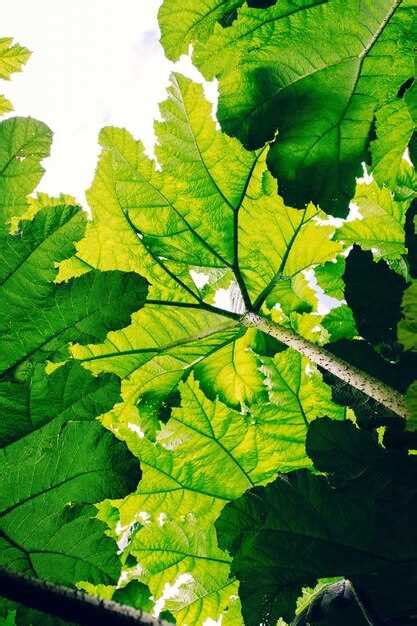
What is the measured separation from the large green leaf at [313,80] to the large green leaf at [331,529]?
0.67 meters

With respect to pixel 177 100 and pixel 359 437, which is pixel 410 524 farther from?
pixel 177 100

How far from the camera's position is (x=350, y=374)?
1703mm

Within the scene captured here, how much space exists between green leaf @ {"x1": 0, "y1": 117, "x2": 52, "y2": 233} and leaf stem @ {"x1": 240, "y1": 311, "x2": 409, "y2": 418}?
898 mm

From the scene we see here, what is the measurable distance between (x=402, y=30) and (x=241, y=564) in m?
1.47

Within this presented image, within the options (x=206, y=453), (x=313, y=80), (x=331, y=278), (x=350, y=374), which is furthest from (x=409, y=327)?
(x=206, y=453)

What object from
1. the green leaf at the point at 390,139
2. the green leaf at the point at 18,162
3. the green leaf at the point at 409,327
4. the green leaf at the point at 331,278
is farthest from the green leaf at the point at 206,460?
the green leaf at the point at 18,162

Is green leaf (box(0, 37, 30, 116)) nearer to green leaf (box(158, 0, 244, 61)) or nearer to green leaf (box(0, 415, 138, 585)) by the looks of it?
green leaf (box(158, 0, 244, 61))

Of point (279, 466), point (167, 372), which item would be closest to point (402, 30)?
point (167, 372)

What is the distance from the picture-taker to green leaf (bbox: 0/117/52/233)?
4.88ft

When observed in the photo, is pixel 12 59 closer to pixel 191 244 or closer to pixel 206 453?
pixel 191 244

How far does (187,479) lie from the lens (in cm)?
240

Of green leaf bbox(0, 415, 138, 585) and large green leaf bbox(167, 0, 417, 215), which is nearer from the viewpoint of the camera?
green leaf bbox(0, 415, 138, 585)

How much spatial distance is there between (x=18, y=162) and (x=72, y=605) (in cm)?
110

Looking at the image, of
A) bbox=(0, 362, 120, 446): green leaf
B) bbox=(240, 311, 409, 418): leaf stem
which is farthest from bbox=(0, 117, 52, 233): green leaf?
bbox=(240, 311, 409, 418): leaf stem
